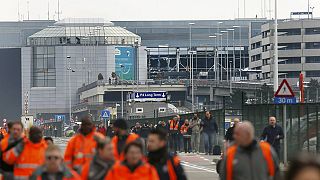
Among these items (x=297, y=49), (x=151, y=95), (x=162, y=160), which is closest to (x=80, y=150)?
(x=162, y=160)

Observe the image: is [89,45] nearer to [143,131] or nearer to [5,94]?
[5,94]

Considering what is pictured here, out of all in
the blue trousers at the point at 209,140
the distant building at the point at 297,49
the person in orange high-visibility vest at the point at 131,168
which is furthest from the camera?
the distant building at the point at 297,49

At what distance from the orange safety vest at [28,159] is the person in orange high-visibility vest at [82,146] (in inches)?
21.8

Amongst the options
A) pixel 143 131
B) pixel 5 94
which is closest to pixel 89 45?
pixel 5 94

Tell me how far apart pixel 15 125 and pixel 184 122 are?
33.2 metres

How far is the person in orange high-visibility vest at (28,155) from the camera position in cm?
1625

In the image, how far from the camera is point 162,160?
44.1ft

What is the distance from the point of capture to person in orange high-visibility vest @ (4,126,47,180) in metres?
16.2

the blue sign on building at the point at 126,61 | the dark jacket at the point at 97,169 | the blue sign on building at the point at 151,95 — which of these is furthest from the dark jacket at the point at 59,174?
the blue sign on building at the point at 126,61

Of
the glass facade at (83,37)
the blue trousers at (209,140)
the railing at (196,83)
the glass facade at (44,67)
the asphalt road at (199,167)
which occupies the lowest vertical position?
the asphalt road at (199,167)

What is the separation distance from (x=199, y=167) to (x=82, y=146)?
20214mm

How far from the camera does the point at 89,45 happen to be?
180125mm

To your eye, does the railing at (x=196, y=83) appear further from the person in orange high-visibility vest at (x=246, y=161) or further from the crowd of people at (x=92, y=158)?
the person in orange high-visibility vest at (x=246, y=161)

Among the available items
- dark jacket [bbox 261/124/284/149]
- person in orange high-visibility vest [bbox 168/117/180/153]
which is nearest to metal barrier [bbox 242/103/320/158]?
dark jacket [bbox 261/124/284/149]
